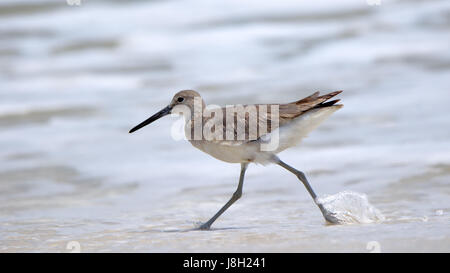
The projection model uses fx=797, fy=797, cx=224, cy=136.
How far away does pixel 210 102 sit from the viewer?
Result: 34.6 ft

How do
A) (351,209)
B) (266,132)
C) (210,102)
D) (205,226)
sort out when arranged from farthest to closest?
(210,102) < (351,209) < (205,226) < (266,132)

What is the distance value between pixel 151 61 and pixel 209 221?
7892 millimetres

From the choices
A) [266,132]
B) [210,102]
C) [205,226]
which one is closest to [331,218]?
[266,132]

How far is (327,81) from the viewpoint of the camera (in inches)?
445

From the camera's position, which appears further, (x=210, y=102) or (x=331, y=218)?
(x=210, y=102)

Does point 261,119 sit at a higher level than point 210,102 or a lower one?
higher

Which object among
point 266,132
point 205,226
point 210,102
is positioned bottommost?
point 205,226

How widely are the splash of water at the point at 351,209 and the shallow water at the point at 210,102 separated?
0.18 metres

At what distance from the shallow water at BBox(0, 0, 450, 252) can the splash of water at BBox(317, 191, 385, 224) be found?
0.58ft

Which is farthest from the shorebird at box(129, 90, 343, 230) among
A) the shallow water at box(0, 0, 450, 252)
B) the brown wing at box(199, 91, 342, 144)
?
the shallow water at box(0, 0, 450, 252)

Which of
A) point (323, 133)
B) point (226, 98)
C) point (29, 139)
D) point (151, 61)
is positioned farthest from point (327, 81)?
point (29, 139)

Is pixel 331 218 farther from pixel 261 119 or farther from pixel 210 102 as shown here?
pixel 210 102

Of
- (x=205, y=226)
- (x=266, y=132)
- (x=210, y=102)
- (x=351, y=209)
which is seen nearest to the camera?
(x=266, y=132)

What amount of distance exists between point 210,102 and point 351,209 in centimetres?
495
